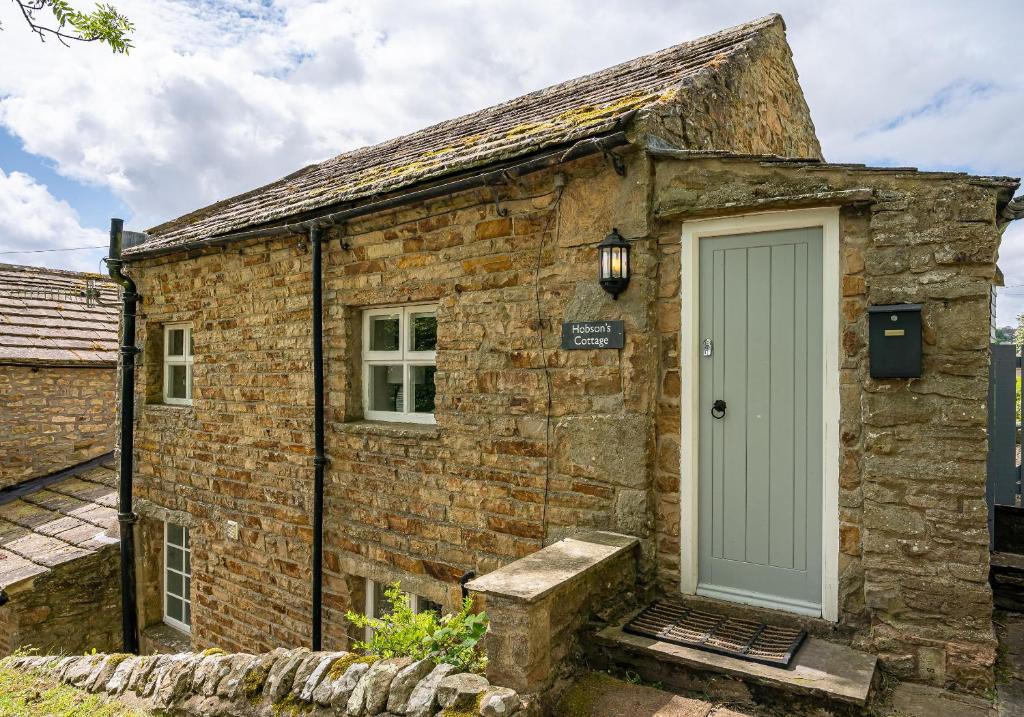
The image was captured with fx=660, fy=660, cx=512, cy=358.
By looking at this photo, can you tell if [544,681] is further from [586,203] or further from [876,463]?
[586,203]

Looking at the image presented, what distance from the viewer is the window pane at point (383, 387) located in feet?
20.2

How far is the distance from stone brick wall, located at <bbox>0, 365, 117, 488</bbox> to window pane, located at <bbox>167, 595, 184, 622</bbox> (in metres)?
4.18

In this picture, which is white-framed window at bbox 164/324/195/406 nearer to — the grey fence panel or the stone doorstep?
the stone doorstep

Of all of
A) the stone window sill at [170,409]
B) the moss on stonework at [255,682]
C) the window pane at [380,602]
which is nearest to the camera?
the moss on stonework at [255,682]

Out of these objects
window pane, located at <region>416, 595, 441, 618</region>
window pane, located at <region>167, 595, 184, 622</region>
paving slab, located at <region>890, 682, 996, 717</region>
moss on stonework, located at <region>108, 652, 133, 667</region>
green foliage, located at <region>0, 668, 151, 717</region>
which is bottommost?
window pane, located at <region>167, 595, 184, 622</region>

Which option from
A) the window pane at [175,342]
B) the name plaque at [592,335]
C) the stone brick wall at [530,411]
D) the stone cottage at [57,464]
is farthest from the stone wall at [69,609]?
the name plaque at [592,335]

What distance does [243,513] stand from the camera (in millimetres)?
6879

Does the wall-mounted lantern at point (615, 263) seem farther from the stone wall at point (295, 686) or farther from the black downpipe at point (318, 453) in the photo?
the black downpipe at point (318, 453)

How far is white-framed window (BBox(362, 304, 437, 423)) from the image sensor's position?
19.0 feet

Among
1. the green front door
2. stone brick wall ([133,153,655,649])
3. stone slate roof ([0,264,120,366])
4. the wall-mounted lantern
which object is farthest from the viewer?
stone slate roof ([0,264,120,366])

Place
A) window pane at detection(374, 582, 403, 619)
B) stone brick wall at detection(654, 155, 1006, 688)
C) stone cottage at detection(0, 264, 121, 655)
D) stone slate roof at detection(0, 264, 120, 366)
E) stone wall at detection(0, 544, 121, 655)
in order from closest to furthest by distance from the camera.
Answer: stone brick wall at detection(654, 155, 1006, 688) < window pane at detection(374, 582, 403, 619) < stone wall at detection(0, 544, 121, 655) < stone cottage at detection(0, 264, 121, 655) < stone slate roof at detection(0, 264, 120, 366)

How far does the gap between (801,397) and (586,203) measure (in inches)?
74.9

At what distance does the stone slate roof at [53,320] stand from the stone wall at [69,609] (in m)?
4.43

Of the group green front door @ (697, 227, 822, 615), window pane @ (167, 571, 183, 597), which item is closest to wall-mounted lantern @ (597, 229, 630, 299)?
green front door @ (697, 227, 822, 615)
